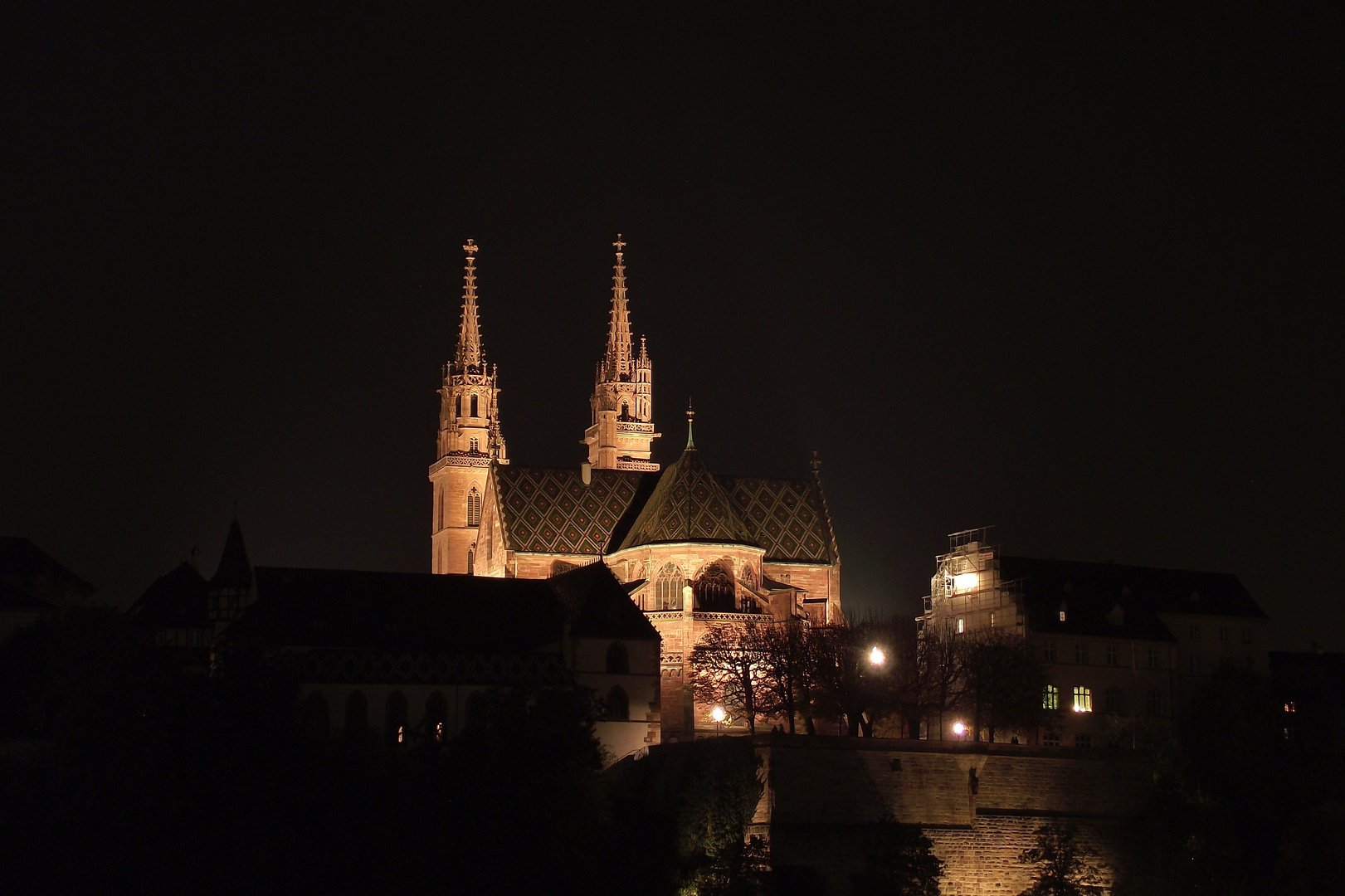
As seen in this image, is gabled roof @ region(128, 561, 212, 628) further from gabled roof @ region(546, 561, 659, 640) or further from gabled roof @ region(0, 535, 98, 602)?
gabled roof @ region(546, 561, 659, 640)

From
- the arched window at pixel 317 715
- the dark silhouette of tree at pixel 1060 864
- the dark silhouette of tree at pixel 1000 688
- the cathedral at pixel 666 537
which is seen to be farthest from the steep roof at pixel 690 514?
the dark silhouette of tree at pixel 1060 864

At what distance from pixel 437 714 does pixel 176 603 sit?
12.2 metres

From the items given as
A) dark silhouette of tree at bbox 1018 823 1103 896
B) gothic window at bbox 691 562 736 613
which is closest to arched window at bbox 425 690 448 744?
gothic window at bbox 691 562 736 613

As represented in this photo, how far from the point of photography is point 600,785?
63.3 meters

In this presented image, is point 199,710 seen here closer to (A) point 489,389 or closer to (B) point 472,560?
(B) point 472,560

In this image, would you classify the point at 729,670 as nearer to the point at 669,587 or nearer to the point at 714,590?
the point at 714,590

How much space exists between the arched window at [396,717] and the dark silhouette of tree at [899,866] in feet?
59.5

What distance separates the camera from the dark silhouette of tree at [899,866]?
64.3 metres

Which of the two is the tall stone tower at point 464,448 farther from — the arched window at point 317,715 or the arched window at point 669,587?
the arched window at point 317,715

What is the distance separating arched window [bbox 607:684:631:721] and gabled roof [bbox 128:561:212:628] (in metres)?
15.1

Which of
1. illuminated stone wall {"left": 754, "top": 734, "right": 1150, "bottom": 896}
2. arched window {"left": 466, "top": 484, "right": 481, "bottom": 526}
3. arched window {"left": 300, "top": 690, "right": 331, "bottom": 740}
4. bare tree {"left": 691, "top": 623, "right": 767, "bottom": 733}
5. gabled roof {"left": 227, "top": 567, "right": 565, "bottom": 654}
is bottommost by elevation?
illuminated stone wall {"left": 754, "top": 734, "right": 1150, "bottom": 896}

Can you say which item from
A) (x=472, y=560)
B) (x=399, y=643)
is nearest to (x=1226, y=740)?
(x=399, y=643)

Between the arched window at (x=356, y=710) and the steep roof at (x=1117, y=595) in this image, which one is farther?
the steep roof at (x=1117, y=595)

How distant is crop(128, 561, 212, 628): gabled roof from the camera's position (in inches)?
3174
